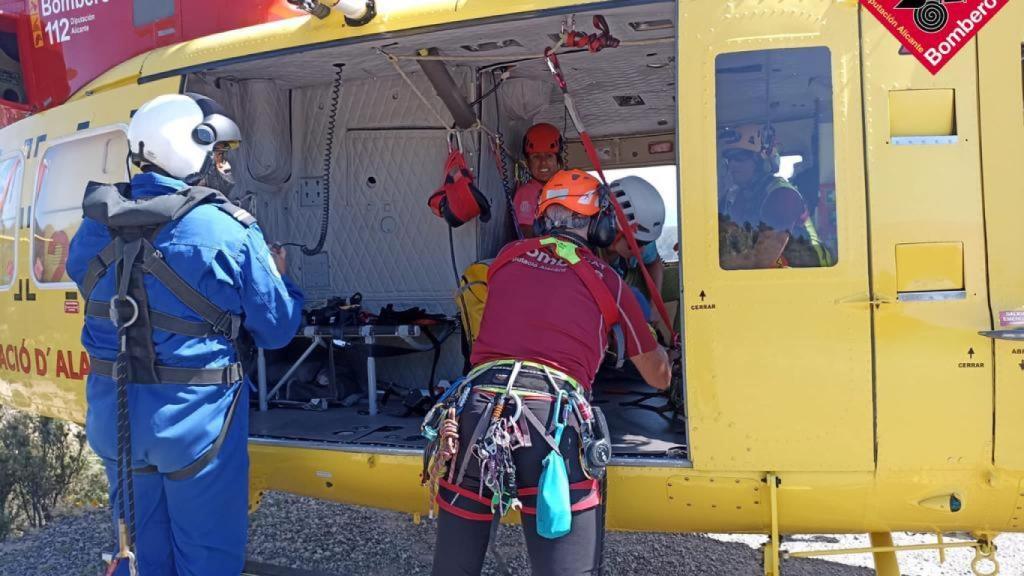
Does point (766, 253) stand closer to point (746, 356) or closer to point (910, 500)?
point (746, 356)

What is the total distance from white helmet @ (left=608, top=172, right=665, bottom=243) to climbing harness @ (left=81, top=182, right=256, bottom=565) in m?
1.88

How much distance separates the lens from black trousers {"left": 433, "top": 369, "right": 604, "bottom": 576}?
2.45 m

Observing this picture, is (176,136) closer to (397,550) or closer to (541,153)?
(541,153)

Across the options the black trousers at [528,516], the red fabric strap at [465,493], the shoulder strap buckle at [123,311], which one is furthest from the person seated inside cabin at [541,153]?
the shoulder strap buckle at [123,311]

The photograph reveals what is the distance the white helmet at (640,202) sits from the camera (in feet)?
12.0

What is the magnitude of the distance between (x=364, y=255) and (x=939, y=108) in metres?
3.57

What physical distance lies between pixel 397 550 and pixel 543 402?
2681 millimetres

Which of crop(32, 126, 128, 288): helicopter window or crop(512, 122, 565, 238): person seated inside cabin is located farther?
crop(512, 122, 565, 238): person seated inside cabin

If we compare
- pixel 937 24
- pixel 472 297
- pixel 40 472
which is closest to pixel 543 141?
pixel 472 297

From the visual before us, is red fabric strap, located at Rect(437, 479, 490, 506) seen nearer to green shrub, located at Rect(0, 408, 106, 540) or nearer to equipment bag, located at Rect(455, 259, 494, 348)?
equipment bag, located at Rect(455, 259, 494, 348)

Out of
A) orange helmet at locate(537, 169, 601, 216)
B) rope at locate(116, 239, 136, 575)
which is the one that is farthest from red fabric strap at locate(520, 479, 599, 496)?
rope at locate(116, 239, 136, 575)

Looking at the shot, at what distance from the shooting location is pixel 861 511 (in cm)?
277

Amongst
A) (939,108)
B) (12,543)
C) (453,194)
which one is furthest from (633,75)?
(12,543)

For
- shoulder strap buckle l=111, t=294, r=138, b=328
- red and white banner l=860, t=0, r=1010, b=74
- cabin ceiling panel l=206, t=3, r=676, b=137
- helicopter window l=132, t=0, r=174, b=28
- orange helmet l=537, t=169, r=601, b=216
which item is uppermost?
helicopter window l=132, t=0, r=174, b=28
